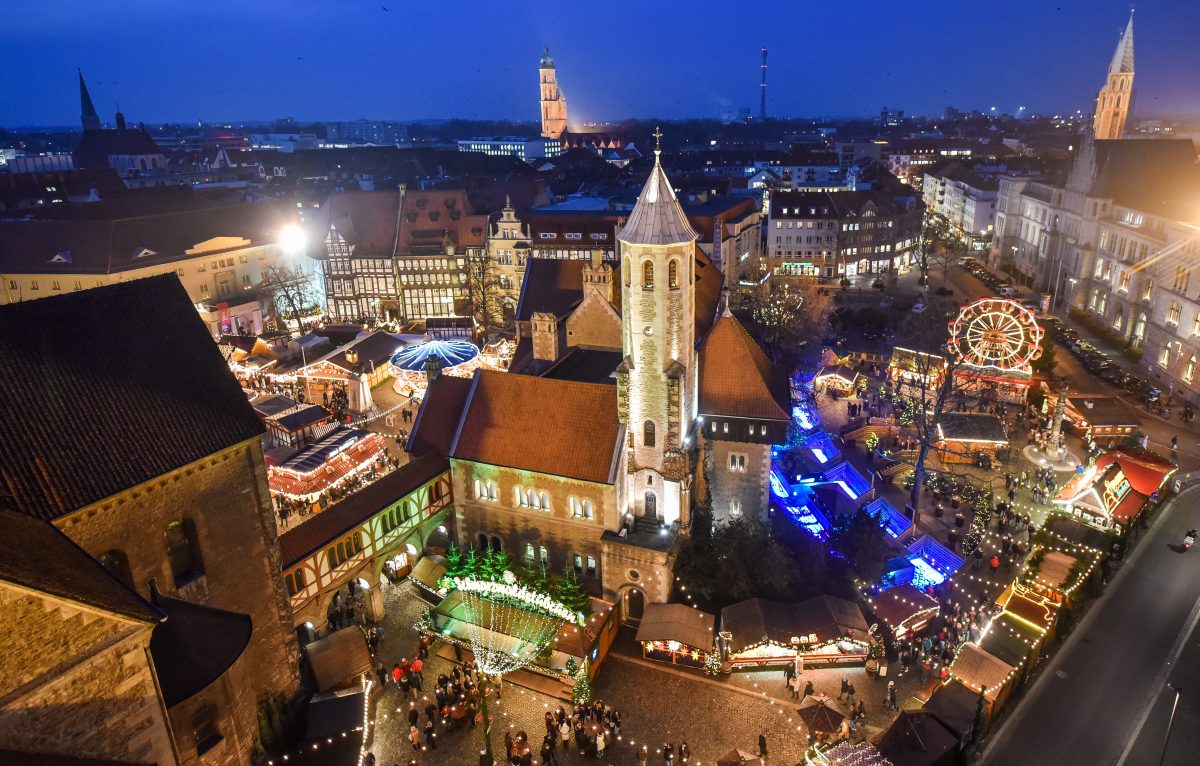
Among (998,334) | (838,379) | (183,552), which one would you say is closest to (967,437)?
(998,334)

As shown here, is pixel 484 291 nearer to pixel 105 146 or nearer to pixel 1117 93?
pixel 1117 93

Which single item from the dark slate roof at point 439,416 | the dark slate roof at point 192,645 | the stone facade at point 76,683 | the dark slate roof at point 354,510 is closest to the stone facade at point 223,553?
the dark slate roof at point 192,645

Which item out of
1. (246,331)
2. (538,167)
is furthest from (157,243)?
(538,167)

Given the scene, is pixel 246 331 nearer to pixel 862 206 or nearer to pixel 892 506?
pixel 892 506

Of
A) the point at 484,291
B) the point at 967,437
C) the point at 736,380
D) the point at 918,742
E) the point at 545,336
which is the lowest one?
the point at 918,742

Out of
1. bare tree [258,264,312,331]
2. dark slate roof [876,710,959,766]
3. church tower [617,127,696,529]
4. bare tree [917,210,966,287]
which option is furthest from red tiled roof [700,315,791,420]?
bare tree [917,210,966,287]

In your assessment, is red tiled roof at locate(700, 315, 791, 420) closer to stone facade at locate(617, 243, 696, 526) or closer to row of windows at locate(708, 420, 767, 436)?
row of windows at locate(708, 420, 767, 436)

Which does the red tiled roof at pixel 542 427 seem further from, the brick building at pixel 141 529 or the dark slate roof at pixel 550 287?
the dark slate roof at pixel 550 287
